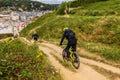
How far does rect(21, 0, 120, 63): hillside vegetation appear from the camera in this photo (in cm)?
2177

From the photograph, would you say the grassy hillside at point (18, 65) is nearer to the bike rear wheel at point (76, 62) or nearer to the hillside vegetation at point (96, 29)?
the bike rear wheel at point (76, 62)

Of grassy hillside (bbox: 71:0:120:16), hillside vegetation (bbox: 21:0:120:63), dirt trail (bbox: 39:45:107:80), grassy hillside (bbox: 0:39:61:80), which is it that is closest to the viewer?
grassy hillside (bbox: 0:39:61:80)

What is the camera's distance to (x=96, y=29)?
3108 cm

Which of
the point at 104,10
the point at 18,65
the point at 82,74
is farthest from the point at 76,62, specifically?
the point at 104,10

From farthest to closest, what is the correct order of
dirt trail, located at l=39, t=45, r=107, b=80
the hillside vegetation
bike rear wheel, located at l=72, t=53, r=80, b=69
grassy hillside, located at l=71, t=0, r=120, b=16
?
1. grassy hillside, located at l=71, t=0, r=120, b=16
2. the hillside vegetation
3. bike rear wheel, located at l=72, t=53, r=80, b=69
4. dirt trail, located at l=39, t=45, r=107, b=80

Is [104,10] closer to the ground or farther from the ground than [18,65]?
closer to the ground

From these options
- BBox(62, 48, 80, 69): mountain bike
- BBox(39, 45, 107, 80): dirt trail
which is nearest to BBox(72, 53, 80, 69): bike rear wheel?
BBox(62, 48, 80, 69): mountain bike

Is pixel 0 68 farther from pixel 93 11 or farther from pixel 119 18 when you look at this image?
pixel 93 11

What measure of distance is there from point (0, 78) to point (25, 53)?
221 centimetres

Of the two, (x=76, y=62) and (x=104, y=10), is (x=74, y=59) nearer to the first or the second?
(x=76, y=62)

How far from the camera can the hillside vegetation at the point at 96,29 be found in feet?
71.4

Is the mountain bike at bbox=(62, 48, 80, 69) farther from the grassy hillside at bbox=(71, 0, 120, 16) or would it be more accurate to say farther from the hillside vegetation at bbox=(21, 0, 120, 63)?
the grassy hillside at bbox=(71, 0, 120, 16)

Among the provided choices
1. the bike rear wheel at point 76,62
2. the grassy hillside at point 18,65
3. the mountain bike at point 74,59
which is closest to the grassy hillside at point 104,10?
the mountain bike at point 74,59

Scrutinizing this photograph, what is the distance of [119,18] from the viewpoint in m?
29.7
